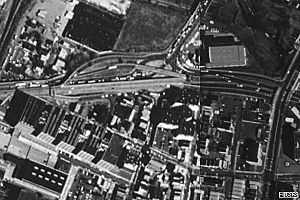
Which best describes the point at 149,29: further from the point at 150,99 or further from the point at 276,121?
the point at 276,121

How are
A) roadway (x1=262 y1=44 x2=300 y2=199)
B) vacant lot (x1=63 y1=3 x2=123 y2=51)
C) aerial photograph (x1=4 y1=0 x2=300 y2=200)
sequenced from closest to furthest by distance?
aerial photograph (x1=4 y1=0 x2=300 y2=200) < roadway (x1=262 y1=44 x2=300 y2=199) < vacant lot (x1=63 y1=3 x2=123 y2=51)

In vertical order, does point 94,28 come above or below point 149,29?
below

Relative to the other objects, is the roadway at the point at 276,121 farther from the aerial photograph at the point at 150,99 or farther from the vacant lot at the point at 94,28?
the vacant lot at the point at 94,28

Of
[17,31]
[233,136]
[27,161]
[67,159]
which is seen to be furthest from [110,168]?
[17,31]

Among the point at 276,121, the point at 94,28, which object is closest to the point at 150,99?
the point at 94,28

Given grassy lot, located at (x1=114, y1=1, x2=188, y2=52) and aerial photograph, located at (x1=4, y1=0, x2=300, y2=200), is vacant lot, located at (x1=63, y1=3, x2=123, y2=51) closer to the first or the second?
aerial photograph, located at (x1=4, y1=0, x2=300, y2=200)

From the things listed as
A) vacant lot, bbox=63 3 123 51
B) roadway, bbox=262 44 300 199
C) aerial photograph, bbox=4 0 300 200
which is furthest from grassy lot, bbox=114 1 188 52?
roadway, bbox=262 44 300 199

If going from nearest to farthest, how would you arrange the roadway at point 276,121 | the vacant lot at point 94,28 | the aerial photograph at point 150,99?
the aerial photograph at point 150,99
the roadway at point 276,121
the vacant lot at point 94,28

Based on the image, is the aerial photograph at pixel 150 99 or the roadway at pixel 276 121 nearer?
the aerial photograph at pixel 150 99

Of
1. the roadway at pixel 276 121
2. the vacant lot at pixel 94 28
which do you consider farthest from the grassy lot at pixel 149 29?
the roadway at pixel 276 121
